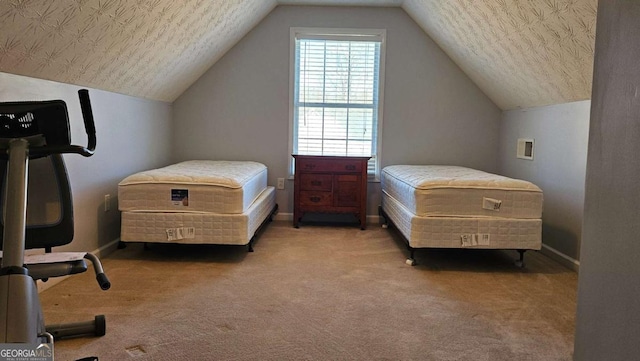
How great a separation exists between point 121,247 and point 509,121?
141 inches

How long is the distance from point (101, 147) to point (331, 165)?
192cm

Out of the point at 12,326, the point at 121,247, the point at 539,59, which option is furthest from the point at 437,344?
the point at 121,247

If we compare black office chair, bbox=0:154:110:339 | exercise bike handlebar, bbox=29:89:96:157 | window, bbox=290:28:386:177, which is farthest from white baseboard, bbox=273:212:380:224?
exercise bike handlebar, bbox=29:89:96:157

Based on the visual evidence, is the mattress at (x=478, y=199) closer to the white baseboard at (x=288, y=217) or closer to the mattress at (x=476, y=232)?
the mattress at (x=476, y=232)

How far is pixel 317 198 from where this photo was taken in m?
4.19

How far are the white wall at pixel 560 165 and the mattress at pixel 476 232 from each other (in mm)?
346

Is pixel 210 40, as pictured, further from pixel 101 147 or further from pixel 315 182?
pixel 315 182

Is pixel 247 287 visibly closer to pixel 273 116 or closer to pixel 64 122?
pixel 64 122

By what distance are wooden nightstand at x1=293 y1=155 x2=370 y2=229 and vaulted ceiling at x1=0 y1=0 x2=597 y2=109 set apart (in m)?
1.32

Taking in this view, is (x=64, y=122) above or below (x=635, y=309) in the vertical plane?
above

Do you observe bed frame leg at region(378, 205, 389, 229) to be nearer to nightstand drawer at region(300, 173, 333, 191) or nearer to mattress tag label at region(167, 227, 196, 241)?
nightstand drawer at region(300, 173, 333, 191)

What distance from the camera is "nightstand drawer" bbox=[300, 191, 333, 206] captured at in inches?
165

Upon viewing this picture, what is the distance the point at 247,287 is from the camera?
2562mm

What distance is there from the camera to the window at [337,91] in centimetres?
453
